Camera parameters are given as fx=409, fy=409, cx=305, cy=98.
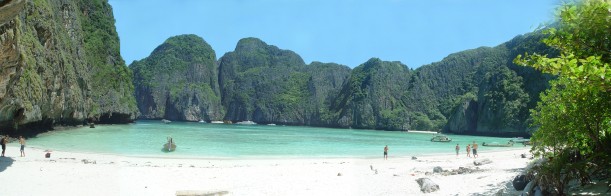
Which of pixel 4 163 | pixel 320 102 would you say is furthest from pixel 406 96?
pixel 4 163

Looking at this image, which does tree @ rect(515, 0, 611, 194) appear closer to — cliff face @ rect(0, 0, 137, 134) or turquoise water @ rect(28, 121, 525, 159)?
cliff face @ rect(0, 0, 137, 134)

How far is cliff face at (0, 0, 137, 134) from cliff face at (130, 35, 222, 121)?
8089 cm

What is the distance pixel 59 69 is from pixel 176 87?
474 feet

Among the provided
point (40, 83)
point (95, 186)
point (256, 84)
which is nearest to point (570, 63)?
point (95, 186)

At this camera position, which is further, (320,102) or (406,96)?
(320,102)

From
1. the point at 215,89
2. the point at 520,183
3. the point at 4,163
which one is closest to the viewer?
the point at 520,183

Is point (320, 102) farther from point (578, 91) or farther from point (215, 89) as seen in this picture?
point (578, 91)

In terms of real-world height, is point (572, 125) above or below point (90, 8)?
below

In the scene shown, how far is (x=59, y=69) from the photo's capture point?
40.7 m

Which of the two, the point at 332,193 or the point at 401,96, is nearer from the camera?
the point at 332,193

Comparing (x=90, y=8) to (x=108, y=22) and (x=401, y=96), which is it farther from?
(x=401, y=96)

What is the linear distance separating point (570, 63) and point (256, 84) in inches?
7676

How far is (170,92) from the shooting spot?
174 meters

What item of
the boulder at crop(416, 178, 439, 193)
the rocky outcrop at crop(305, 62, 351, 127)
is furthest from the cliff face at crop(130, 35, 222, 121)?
the boulder at crop(416, 178, 439, 193)
